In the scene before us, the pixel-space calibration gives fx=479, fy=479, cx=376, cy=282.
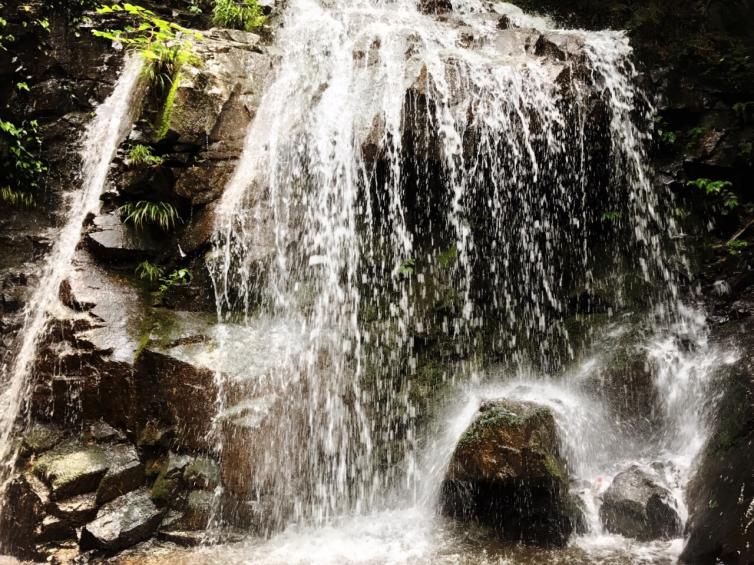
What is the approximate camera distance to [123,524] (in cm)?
489

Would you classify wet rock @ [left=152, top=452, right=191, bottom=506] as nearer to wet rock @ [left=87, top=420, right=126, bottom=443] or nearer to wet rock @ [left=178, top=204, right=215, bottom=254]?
wet rock @ [left=87, top=420, right=126, bottom=443]

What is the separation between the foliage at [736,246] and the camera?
22.5 feet

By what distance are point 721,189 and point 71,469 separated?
922 centimetres

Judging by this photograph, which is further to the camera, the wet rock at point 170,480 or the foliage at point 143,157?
the foliage at point 143,157

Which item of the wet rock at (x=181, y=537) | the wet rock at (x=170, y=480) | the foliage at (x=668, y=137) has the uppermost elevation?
the foliage at (x=668, y=137)

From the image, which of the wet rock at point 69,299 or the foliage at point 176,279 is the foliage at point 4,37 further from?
the foliage at point 176,279

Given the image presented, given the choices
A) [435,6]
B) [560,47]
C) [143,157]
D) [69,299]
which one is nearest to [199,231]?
[143,157]

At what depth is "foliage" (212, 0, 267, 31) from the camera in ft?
29.8

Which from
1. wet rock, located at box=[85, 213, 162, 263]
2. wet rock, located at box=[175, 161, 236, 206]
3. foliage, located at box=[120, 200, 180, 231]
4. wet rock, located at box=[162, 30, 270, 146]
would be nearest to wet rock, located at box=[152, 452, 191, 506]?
wet rock, located at box=[85, 213, 162, 263]

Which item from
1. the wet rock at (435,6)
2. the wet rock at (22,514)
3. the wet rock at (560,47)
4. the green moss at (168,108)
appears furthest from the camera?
the wet rock at (435,6)

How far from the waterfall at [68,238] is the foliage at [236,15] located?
1.74m

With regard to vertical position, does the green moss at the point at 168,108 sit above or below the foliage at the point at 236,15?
below

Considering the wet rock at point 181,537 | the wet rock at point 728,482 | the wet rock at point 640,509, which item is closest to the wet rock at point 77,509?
the wet rock at point 181,537

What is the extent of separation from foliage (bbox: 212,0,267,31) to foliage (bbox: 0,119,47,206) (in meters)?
4.01
